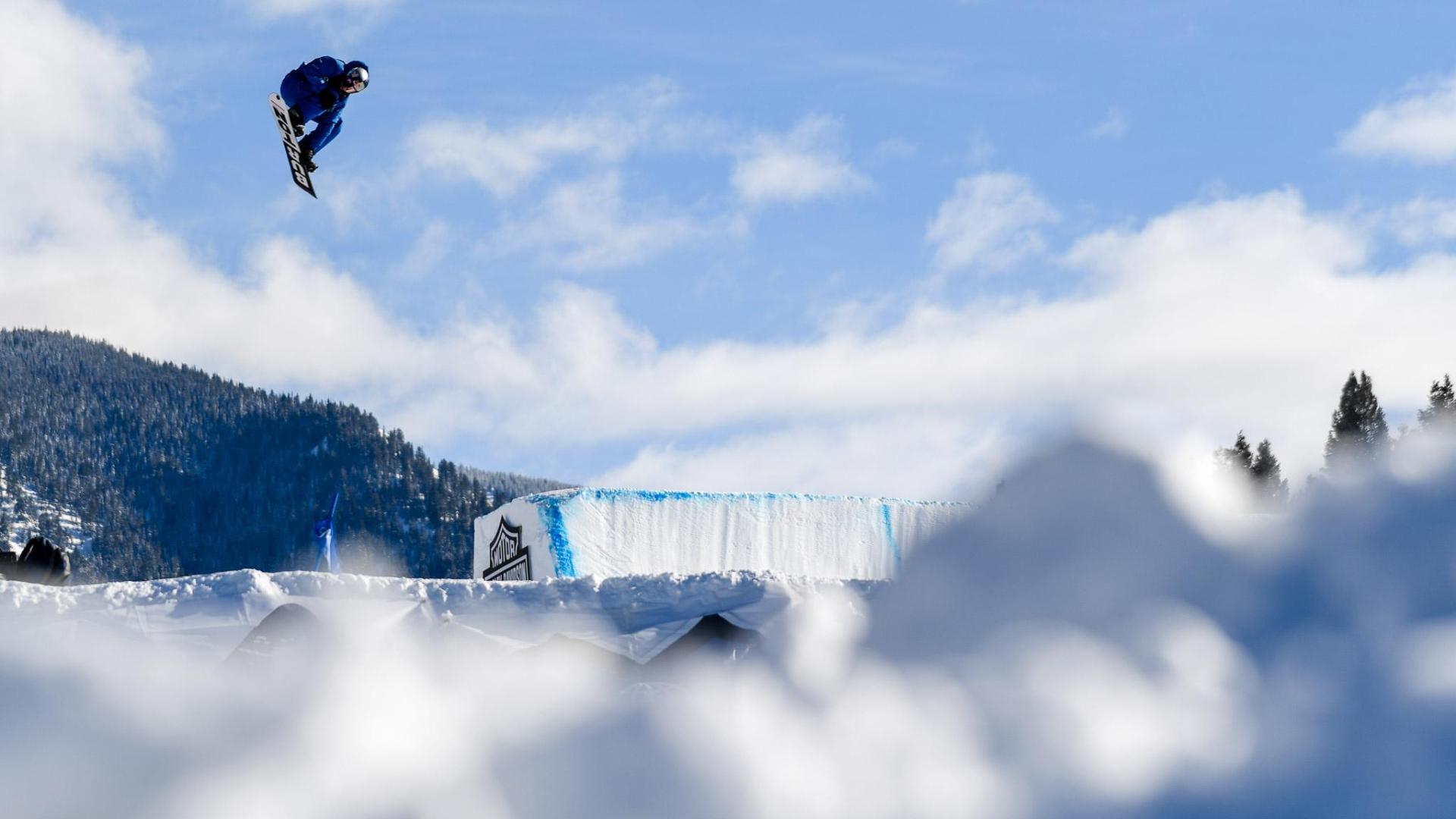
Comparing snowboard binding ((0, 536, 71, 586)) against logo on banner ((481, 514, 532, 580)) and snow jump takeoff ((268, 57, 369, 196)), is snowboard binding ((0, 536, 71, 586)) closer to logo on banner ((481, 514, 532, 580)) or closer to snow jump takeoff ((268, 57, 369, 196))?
snow jump takeoff ((268, 57, 369, 196))

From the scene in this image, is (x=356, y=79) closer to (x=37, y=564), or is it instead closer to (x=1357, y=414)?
(x=37, y=564)

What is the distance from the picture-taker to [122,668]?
Result: 402cm

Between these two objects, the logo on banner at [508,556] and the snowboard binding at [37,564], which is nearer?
the snowboard binding at [37,564]

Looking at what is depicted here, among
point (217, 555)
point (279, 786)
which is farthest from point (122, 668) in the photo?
point (217, 555)

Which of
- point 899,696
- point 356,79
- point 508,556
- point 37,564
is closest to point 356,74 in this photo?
point 356,79

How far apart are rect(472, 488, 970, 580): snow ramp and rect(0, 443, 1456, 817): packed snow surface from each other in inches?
347

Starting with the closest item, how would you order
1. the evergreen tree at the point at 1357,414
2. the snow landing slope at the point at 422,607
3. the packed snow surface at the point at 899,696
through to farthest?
the packed snow surface at the point at 899,696
the snow landing slope at the point at 422,607
the evergreen tree at the point at 1357,414

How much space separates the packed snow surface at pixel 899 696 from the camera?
379 cm

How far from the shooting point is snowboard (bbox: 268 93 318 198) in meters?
9.74

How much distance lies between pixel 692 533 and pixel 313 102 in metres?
6.60

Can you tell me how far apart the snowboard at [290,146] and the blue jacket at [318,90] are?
135mm

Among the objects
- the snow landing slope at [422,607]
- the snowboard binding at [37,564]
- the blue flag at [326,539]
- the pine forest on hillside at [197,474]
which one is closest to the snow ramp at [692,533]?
the blue flag at [326,539]

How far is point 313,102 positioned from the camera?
953cm

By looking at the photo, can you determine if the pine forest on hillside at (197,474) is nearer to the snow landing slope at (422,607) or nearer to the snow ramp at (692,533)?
the snow ramp at (692,533)
